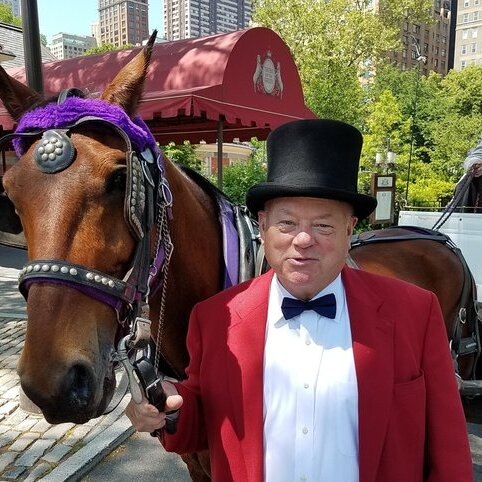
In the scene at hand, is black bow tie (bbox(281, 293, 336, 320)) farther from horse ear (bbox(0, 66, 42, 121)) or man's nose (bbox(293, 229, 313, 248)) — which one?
horse ear (bbox(0, 66, 42, 121))

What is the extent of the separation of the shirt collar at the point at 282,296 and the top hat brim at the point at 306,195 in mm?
249

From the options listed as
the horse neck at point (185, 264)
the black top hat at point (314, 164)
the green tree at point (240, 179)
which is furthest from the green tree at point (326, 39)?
the black top hat at point (314, 164)

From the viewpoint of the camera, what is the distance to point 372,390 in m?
1.43

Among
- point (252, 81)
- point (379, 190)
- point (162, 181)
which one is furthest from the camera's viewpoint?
point (379, 190)

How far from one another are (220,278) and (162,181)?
0.61m

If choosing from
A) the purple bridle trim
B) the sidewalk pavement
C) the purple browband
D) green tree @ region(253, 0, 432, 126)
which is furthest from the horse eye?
green tree @ region(253, 0, 432, 126)

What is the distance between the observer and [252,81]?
6551mm

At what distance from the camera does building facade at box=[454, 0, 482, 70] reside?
325 feet

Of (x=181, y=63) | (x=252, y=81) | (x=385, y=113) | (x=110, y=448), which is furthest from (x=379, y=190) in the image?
(x=385, y=113)

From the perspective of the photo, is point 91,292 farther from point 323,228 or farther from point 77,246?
point 323,228

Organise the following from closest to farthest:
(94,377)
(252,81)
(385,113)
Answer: (94,377)
(252,81)
(385,113)

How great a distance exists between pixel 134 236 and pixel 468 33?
119 metres

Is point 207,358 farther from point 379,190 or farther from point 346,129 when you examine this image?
point 379,190

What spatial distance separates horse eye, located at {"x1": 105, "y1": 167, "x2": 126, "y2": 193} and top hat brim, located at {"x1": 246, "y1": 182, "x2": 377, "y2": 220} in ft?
1.36
